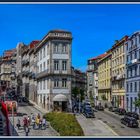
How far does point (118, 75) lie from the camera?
31.1m

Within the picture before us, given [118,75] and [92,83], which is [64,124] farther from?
[118,75]

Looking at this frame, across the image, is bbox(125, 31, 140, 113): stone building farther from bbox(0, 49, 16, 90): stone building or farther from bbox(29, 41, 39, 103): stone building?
bbox(0, 49, 16, 90): stone building

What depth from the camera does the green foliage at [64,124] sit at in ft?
63.7

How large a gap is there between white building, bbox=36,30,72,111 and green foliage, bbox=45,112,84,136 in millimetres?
1238

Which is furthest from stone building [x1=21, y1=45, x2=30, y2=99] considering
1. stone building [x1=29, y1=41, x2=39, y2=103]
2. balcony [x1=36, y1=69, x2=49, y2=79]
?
balcony [x1=36, y1=69, x2=49, y2=79]

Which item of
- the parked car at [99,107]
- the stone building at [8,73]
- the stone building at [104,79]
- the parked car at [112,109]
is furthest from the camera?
the parked car at [112,109]

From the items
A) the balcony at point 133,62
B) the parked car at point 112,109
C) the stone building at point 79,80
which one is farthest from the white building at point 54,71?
the balcony at point 133,62

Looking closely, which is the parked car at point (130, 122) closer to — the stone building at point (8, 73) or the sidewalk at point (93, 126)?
the sidewalk at point (93, 126)

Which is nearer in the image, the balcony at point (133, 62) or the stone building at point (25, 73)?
the stone building at point (25, 73)

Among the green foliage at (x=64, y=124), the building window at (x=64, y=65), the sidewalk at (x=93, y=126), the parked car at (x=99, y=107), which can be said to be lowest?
the sidewalk at (x=93, y=126)

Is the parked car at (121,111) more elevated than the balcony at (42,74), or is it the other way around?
the balcony at (42,74)

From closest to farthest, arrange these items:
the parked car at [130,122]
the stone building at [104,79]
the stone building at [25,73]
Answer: the stone building at [25,73]
the parked car at [130,122]
the stone building at [104,79]

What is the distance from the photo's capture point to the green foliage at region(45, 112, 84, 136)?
19.4 m

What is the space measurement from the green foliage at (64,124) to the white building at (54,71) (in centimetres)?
124
